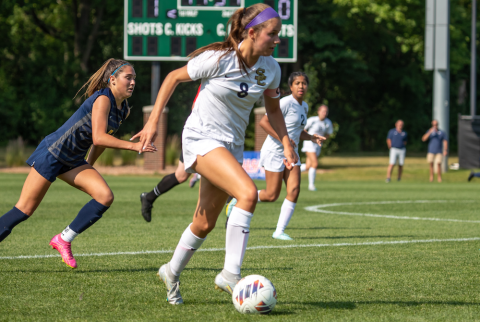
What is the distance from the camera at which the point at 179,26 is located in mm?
22359

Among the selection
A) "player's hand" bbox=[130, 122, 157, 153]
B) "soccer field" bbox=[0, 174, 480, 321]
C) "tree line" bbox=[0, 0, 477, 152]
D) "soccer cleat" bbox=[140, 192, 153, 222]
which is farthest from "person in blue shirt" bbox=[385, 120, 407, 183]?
"player's hand" bbox=[130, 122, 157, 153]

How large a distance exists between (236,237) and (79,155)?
2071 millimetres

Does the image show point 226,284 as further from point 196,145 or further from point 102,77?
point 102,77

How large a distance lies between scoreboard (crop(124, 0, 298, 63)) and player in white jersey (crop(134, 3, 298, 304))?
59.6 feet

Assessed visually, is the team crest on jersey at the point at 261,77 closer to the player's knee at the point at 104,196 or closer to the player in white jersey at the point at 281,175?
the player's knee at the point at 104,196

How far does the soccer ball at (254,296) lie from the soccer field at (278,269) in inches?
2.4

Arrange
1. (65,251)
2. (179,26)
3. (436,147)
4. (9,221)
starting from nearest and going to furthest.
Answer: (9,221)
(65,251)
(179,26)
(436,147)

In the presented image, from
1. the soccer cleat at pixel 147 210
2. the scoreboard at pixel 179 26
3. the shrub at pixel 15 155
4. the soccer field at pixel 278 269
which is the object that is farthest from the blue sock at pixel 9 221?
the shrub at pixel 15 155

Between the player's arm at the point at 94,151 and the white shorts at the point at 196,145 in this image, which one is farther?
the player's arm at the point at 94,151

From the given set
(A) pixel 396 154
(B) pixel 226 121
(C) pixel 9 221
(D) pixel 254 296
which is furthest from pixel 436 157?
(D) pixel 254 296

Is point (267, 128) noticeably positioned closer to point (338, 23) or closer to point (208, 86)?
point (208, 86)

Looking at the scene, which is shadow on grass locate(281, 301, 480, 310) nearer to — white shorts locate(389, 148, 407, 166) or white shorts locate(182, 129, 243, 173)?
white shorts locate(182, 129, 243, 173)

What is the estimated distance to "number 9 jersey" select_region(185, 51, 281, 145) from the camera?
4246 mm

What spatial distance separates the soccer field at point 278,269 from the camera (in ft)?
13.9
